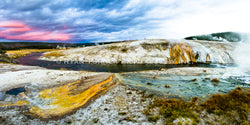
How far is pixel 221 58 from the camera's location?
57.9m

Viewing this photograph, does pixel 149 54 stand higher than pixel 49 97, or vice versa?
pixel 149 54

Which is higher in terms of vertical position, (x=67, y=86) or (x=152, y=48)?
(x=152, y=48)

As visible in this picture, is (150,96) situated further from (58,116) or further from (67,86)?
(67,86)

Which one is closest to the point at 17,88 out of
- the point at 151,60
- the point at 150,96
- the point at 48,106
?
the point at 48,106

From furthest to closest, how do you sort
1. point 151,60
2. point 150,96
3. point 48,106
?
point 151,60, point 150,96, point 48,106

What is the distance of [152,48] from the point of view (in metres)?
64.6

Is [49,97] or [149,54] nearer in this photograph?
[49,97]

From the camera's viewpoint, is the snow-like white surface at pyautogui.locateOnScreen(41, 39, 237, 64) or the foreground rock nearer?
the foreground rock

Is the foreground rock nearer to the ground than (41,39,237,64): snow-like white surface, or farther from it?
nearer to the ground

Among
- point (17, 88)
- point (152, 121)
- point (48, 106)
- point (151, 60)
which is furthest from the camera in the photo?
point (151, 60)

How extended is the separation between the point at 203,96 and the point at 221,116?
463cm

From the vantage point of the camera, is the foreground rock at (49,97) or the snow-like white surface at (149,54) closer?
the foreground rock at (49,97)

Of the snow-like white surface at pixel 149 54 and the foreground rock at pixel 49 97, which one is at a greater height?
the snow-like white surface at pixel 149 54

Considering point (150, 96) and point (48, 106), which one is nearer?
point (48, 106)
